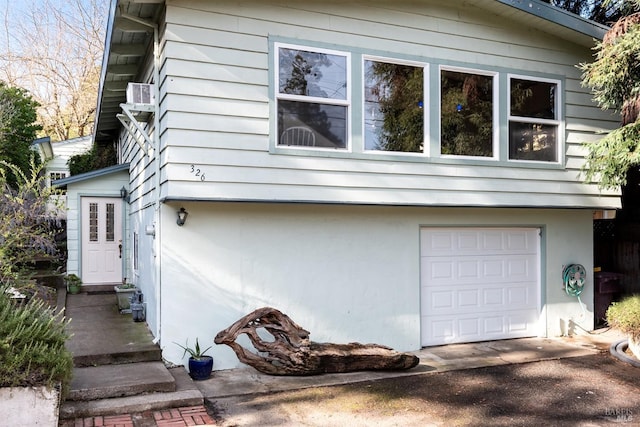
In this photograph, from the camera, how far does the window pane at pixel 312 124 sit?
21.3 feet

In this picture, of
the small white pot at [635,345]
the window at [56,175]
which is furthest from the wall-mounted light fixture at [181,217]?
the window at [56,175]

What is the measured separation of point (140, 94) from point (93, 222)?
487 cm

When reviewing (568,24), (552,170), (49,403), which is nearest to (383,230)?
(552,170)

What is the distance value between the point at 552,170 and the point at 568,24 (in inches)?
83.1

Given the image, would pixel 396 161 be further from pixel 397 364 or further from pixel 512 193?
pixel 397 364

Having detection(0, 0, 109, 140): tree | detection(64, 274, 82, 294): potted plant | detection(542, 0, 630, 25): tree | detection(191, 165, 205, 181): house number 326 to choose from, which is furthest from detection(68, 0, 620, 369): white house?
detection(0, 0, 109, 140): tree

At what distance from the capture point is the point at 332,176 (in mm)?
6641

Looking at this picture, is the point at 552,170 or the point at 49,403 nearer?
the point at 49,403

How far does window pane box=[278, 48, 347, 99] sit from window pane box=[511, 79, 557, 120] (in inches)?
110

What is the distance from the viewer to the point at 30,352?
4.45 m

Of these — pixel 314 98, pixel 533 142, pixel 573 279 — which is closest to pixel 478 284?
pixel 573 279

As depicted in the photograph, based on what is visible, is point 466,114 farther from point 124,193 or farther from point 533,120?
point 124,193

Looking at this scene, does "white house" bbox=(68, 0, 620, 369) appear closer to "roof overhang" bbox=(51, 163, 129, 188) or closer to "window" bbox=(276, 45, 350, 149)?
"window" bbox=(276, 45, 350, 149)

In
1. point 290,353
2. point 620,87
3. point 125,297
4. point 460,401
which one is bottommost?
point 460,401
